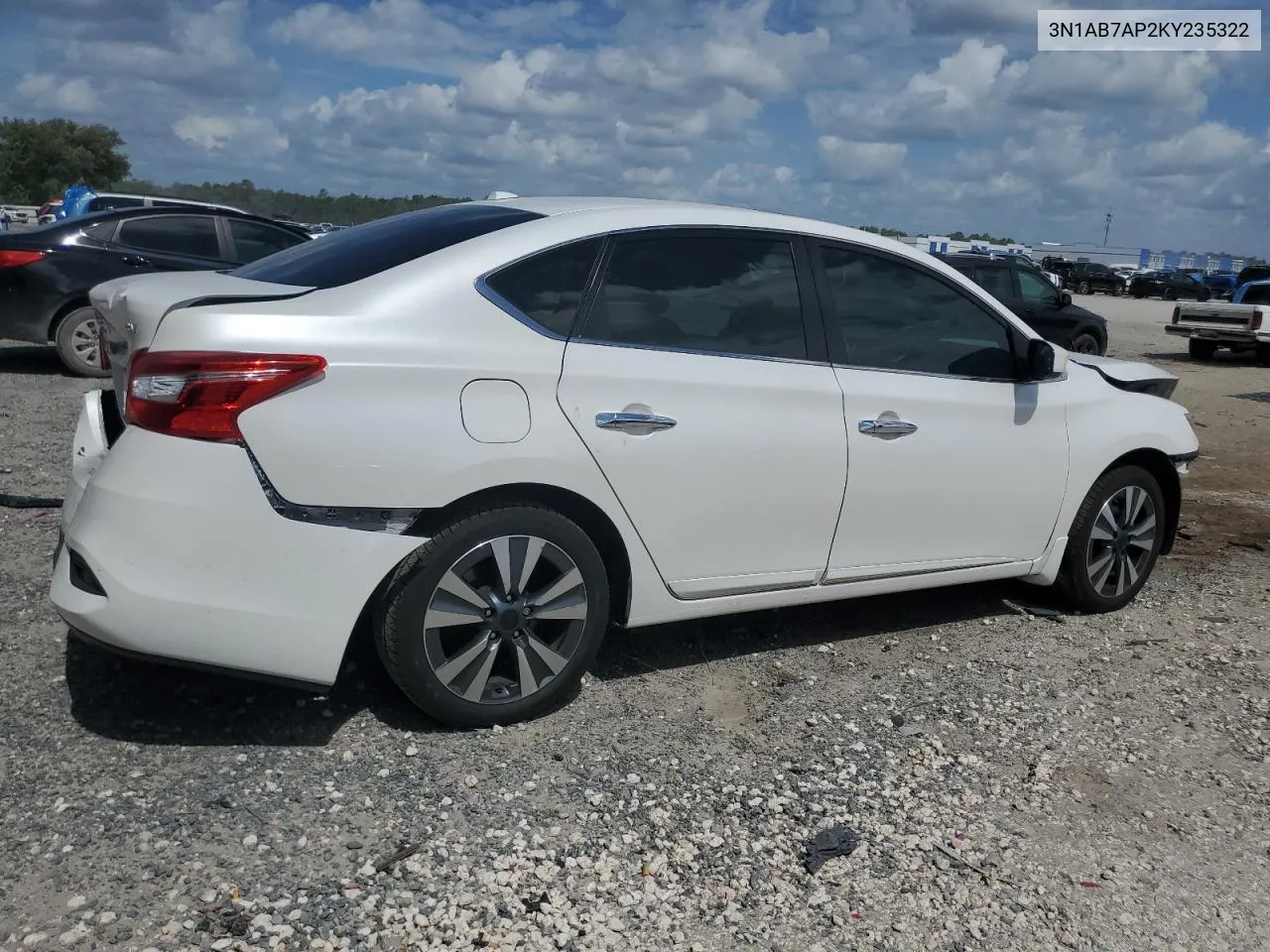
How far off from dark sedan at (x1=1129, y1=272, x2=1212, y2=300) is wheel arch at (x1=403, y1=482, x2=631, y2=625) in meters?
47.9

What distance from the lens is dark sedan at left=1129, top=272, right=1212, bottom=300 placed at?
4684 centimetres

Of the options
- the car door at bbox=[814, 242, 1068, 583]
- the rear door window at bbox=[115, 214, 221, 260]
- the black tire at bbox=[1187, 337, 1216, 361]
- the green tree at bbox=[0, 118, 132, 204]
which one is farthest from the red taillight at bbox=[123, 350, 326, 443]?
the green tree at bbox=[0, 118, 132, 204]

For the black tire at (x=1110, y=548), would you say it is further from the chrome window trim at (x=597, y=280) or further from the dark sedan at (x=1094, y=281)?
the dark sedan at (x=1094, y=281)

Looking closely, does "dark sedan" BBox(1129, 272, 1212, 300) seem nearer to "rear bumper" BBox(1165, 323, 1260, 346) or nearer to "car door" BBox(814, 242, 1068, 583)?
"rear bumper" BBox(1165, 323, 1260, 346)

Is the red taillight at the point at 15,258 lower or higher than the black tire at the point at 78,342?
higher

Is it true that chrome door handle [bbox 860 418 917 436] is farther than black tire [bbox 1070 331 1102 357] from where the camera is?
No

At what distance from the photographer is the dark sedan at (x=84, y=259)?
32.2ft

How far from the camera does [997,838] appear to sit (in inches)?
124

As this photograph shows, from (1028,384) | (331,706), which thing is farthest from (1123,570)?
(331,706)

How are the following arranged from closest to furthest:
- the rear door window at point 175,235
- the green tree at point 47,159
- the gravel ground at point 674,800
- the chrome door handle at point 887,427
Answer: the gravel ground at point 674,800
the chrome door handle at point 887,427
the rear door window at point 175,235
the green tree at point 47,159

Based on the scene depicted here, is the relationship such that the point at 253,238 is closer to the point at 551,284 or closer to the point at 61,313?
the point at 61,313

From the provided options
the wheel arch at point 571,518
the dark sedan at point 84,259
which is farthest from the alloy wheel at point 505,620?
the dark sedan at point 84,259

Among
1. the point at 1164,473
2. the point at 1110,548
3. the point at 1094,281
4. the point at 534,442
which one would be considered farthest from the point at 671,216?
the point at 1094,281

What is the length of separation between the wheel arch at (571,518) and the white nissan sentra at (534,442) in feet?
0.03
